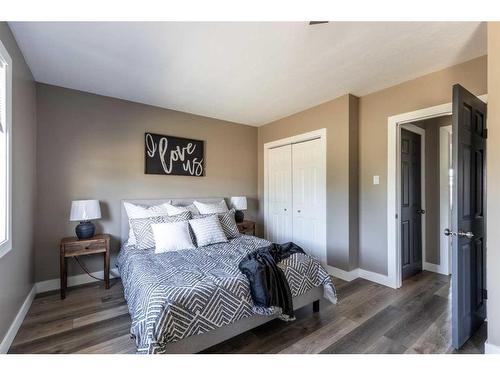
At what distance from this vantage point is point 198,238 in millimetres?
2695

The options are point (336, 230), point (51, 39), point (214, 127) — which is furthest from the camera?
point (214, 127)

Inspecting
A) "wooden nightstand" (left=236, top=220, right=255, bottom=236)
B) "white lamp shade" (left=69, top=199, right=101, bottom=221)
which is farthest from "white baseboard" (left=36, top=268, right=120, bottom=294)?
"wooden nightstand" (left=236, top=220, right=255, bottom=236)

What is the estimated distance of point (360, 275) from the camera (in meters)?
3.15

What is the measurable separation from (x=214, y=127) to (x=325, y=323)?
3.17 metres

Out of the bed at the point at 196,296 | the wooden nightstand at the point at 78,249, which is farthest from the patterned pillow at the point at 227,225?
the wooden nightstand at the point at 78,249

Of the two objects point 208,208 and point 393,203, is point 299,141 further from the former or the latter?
point 208,208

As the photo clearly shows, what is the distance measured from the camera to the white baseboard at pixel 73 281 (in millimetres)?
2703

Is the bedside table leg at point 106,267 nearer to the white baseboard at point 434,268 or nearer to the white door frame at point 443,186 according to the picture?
the white baseboard at point 434,268

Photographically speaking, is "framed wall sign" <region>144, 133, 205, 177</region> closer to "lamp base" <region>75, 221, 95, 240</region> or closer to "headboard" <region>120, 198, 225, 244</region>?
"headboard" <region>120, 198, 225, 244</region>

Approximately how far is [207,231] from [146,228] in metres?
0.69

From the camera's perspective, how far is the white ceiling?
5.87 ft

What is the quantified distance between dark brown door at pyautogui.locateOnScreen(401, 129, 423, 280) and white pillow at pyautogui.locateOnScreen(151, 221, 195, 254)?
2727 millimetres
